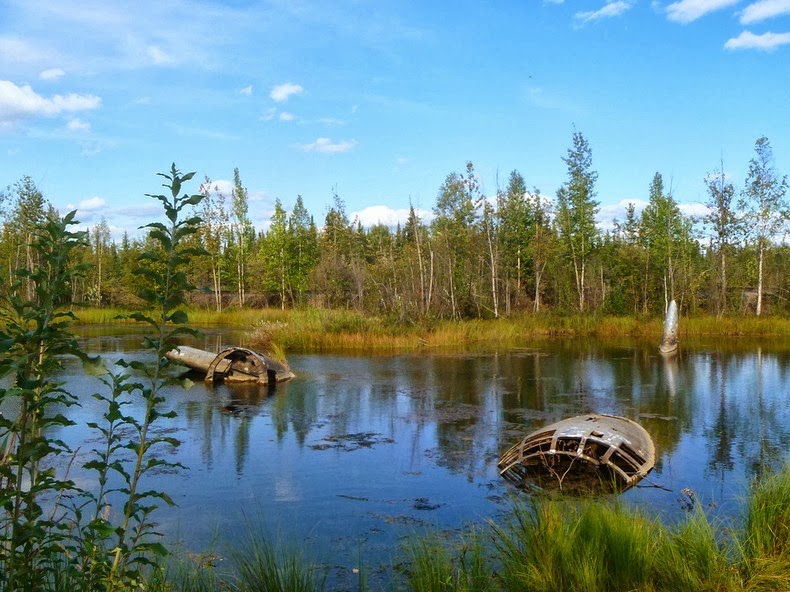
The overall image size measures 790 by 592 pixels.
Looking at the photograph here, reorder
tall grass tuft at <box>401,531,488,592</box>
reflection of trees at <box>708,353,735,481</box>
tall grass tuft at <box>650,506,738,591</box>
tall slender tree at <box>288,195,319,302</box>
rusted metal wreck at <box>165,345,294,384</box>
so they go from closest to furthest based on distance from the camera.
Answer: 1. tall grass tuft at <box>401,531,488,592</box>
2. tall grass tuft at <box>650,506,738,591</box>
3. reflection of trees at <box>708,353,735,481</box>
4. rusted metal wreck at <box>165,345,294,384</box>
5. tall slender tree at <box>288,195,319,302</box>

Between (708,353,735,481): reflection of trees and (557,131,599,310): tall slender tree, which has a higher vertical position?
(557,131,599,310): tall slender tree

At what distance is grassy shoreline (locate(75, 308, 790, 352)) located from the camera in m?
22.5

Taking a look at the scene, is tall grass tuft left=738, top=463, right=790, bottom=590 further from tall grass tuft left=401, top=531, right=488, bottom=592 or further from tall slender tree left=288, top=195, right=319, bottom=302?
tall slender tree left=288, top=195, right=319, bottom=302

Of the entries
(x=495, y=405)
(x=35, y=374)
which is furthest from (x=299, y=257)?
(x=35, y=374)

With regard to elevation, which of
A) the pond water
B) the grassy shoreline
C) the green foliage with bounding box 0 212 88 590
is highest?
the green foliage with bounding box 0 212 88 590

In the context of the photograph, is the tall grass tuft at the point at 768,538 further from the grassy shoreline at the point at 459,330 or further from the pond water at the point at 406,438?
the grassy shoreline at the point at 459,330

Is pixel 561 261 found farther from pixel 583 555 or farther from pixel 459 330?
pixel 583 555

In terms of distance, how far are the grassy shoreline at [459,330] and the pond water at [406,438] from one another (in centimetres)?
255

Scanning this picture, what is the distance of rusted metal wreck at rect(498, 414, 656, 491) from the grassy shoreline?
11.6m

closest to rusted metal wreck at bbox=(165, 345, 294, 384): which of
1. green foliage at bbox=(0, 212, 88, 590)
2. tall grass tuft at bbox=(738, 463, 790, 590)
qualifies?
tall grass tuft at bbox=(738, 463, 790, 590)

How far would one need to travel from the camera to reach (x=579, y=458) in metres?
7.92

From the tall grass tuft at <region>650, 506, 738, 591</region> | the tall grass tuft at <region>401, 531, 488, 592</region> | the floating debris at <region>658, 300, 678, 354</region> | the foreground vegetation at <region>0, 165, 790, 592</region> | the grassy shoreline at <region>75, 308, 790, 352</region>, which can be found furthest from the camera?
the floating debris at <region>658, 300, 678, 354</region>

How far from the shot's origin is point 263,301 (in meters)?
43.0

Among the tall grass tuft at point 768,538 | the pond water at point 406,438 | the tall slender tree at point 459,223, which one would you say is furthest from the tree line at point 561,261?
the tall grass tuft at point 768,538
